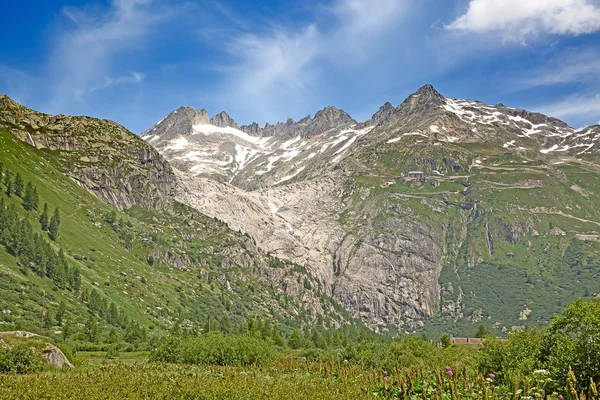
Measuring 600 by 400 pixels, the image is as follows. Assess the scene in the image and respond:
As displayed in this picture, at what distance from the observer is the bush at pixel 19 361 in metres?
30.6

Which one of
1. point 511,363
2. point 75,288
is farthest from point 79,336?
point 511,363

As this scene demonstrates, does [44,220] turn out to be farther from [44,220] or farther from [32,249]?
[32,249]

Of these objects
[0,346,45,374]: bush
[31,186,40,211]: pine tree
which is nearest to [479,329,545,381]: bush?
[0,346,45,374]: bush

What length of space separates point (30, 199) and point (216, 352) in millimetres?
174734

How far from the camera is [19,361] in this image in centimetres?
3134

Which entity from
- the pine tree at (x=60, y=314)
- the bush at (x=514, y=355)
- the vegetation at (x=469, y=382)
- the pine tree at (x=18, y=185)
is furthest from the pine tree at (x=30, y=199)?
the bush at (x=514, y=355)

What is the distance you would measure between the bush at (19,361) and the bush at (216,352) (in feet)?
53.6

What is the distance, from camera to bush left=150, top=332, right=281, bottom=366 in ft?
151

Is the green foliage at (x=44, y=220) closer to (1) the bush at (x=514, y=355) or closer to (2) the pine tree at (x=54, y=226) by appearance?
(2) the pine tree at (x=54, y=226)

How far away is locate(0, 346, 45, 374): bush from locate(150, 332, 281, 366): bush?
643 inches

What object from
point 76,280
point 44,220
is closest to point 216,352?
point 76,280

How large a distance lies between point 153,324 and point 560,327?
163 meters

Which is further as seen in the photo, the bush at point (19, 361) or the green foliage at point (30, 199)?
the green foliage at point (30, 199)

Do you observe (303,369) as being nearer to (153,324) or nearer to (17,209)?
(153,324)
